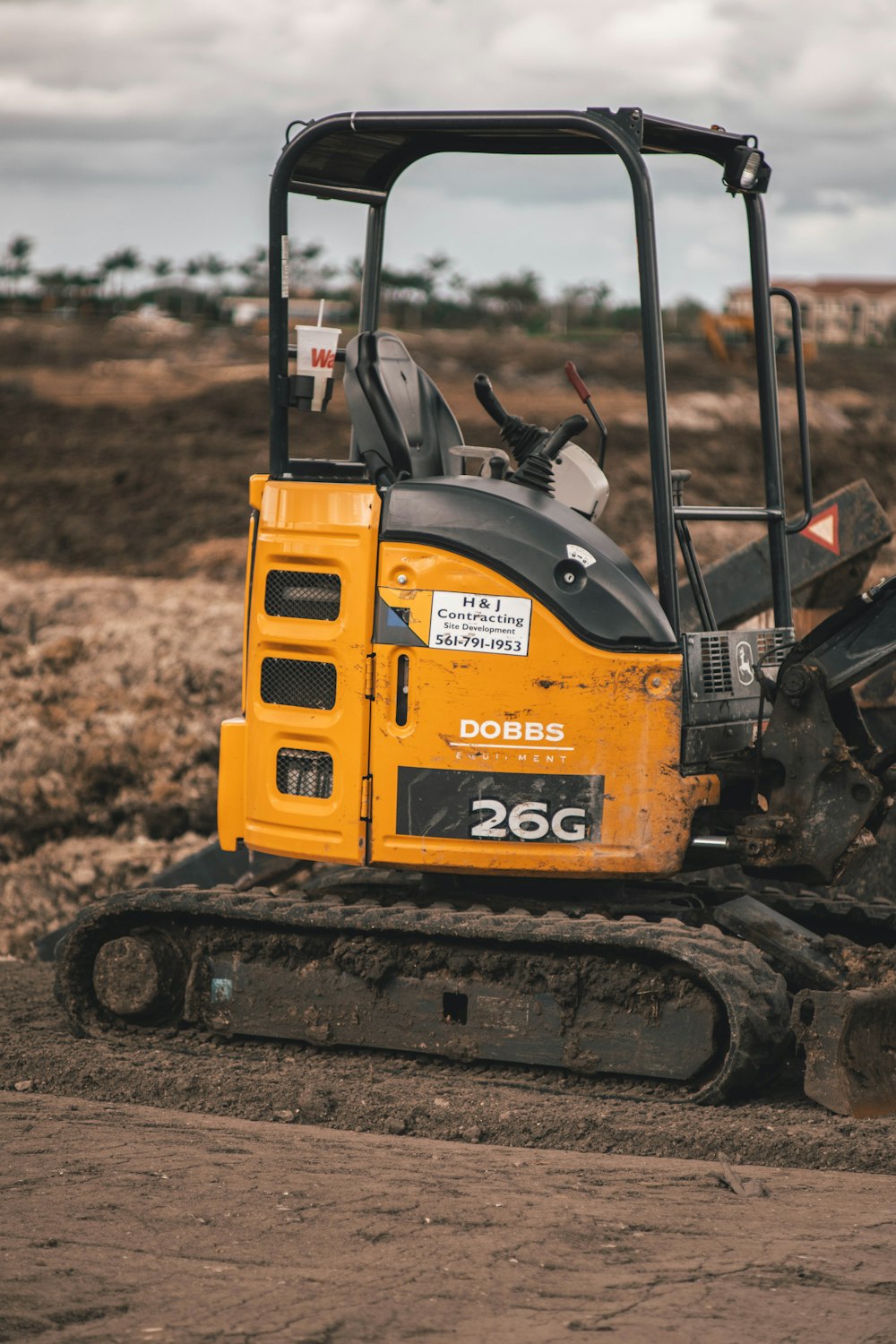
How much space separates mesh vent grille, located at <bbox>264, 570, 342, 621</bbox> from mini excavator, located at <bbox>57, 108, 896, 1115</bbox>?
0.04 feet

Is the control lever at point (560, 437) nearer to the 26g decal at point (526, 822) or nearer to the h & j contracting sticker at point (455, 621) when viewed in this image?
the h & j contracting sticker at point (455, 621)

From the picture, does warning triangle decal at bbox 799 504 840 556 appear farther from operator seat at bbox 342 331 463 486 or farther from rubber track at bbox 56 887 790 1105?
rubber track at bbox 56 887 790 1105

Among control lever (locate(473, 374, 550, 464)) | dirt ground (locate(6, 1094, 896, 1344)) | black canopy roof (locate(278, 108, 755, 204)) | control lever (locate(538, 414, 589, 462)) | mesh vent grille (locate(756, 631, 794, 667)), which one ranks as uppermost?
black canopy roof (locate(278, 108, 755, 204))

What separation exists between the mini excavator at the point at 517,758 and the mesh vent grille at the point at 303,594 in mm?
13

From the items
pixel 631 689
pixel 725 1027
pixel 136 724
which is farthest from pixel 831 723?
pixel 136 724

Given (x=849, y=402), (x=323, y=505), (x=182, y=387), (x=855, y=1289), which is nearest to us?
(x=855, y=1289)

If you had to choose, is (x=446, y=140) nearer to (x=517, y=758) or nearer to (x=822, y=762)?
(x=517, y=758)

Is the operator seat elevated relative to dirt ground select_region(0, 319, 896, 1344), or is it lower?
elevated

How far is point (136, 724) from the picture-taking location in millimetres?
10602

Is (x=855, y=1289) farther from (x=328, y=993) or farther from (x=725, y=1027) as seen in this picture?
(x=328, y=993)

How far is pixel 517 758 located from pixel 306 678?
821 millimetres

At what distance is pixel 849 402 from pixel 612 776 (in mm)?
21800

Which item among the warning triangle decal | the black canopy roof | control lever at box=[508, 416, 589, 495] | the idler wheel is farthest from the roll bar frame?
the idler wheel

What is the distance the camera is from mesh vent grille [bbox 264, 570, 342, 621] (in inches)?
217
